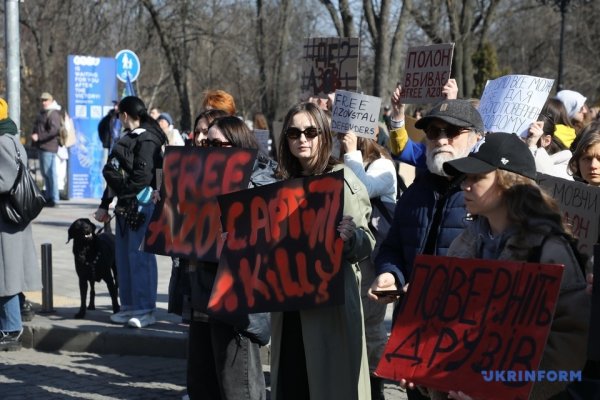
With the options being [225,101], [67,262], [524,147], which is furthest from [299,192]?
[67,262]

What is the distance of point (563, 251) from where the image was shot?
11.2ft

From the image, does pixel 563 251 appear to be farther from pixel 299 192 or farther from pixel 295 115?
pixel 295 115

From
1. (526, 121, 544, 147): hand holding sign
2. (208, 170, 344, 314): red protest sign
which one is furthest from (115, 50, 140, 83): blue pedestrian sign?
(208, 170, 344, 314): red protest sign

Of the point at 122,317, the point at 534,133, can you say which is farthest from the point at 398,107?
the point at 122,317

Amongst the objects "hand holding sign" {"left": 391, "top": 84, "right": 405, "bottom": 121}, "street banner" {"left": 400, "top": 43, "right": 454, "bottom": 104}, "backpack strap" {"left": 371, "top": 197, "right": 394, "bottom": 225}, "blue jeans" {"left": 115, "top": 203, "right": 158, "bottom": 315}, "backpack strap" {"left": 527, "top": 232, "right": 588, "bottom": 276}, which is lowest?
"blue jeans" {"left": 115, "top": 203, "right": 158, "bottom": 315}

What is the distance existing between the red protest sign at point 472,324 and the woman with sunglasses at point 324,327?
78 cm

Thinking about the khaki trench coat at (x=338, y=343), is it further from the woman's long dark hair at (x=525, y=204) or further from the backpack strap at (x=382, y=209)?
the backpack strap at (x=382, y=209)

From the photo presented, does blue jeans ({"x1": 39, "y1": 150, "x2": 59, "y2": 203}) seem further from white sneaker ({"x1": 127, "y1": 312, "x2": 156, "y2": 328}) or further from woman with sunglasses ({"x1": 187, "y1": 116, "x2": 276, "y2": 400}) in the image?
woman with sunglasses ({"x1": 187, "y1": 116, "x2": 276, "y2": 400})

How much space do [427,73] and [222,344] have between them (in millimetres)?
2521

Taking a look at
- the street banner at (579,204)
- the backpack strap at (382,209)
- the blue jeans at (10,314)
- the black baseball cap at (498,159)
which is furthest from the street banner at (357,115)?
the blue jeans at (10,314)

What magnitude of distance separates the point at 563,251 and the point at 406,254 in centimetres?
113

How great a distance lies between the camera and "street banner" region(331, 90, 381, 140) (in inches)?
253

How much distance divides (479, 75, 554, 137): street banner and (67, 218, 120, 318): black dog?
4.19 m

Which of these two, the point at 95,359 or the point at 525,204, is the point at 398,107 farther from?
the point at 95,359
